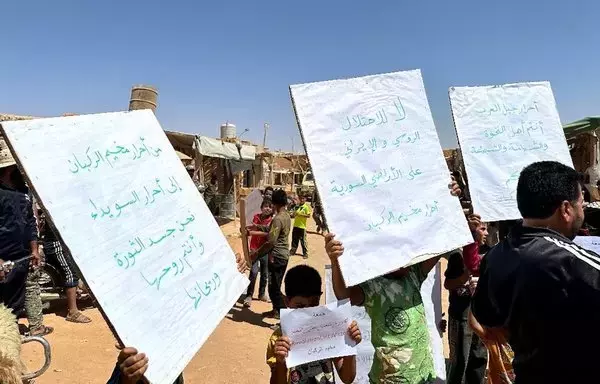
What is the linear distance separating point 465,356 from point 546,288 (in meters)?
2.53

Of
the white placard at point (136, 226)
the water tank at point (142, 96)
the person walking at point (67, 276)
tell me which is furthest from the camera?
the person walking at point (67, 276)

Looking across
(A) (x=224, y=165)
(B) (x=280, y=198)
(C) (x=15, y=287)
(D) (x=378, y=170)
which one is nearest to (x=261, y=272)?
(B) (x=280, y=198)

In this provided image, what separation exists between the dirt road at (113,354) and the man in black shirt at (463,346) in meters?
1.95

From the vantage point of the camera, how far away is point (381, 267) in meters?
2.31

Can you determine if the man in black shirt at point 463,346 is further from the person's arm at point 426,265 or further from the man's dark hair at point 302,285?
the man's dark hair at point 302,285

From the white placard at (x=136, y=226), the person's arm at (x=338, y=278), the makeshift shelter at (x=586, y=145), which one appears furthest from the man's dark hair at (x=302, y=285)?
the makeshift shelter at (x=586, y=145)

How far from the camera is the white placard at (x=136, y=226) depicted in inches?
58.4

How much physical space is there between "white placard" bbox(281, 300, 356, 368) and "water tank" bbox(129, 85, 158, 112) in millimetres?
2637

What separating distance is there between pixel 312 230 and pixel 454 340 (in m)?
14.8

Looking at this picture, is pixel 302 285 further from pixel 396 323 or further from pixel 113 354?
pixel 113 354

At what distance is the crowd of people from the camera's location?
158 cm

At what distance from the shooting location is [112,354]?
520 centimetres

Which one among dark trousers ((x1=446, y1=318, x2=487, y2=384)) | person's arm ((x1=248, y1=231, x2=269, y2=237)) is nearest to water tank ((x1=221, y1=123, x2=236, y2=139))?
person's arm ((x1=248, y1=231, x2=269, y2=237))

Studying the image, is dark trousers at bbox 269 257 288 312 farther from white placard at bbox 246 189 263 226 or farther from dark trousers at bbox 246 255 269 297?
white placard at bbox 246 189 263 226
